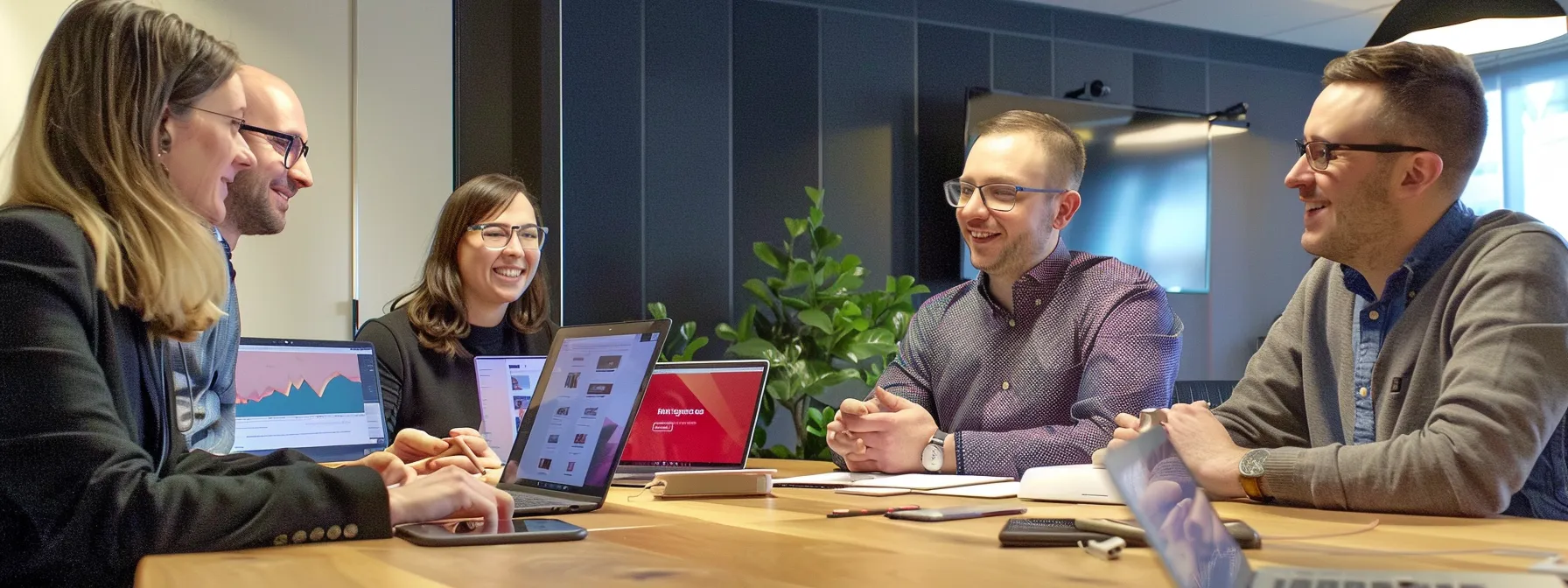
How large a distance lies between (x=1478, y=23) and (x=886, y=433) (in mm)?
1920

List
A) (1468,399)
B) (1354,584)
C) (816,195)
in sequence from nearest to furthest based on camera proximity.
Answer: (1354,584) < (1468,399) < (816,195)

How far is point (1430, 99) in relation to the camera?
5.98 feet

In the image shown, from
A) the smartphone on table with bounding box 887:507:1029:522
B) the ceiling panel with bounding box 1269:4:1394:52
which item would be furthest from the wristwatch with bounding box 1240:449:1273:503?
the ceiling panel with bounding box 1269:4:1394:52

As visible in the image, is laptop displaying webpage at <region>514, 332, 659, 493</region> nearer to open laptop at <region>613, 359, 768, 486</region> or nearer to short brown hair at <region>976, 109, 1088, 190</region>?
open laptop at <region>613, 359, 768, 486</region>

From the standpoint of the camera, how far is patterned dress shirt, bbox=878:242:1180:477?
217cm

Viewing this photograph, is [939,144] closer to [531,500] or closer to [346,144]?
[346,144]

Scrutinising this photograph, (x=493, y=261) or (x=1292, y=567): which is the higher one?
(x=493, y=261)

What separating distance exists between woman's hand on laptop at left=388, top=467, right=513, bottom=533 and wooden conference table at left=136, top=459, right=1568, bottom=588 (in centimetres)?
6

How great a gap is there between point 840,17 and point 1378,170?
12.2 feet

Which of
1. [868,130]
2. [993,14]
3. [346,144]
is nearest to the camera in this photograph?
[346,144]

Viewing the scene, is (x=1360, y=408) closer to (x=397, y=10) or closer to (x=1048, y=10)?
(x=397, y=10)

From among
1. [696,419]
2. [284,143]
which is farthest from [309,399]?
[696,419]

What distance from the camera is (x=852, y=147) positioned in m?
5.38

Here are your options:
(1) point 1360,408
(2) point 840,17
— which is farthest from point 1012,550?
(2) point 840,17
